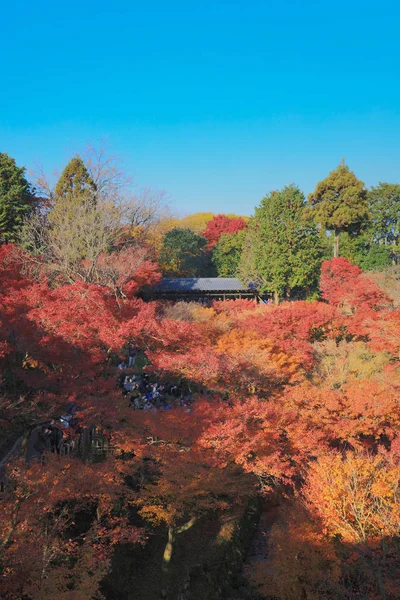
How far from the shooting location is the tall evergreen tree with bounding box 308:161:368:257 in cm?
3975

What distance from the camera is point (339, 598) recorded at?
35.9ft

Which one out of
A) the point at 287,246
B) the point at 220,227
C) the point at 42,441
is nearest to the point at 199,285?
→ the point at 287,246

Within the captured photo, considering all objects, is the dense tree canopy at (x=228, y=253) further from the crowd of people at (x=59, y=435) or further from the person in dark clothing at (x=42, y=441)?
the person in dark clothing at (x=42, y=441)

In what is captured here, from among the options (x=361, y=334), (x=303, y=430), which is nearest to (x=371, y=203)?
(x=361, y=334)

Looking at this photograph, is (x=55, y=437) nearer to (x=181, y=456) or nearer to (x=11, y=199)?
(x=181, y=456)

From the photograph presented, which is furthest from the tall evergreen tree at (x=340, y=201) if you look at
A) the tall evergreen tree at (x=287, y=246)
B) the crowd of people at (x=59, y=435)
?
the crowd of people at (x=59, y=435)

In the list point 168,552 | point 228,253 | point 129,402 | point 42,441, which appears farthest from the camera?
point 228,253

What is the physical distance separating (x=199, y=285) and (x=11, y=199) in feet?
48.5

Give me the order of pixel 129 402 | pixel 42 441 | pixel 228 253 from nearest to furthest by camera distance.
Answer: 1. pixel 42 441
2. pixel 129 402
3. pixel 228 253

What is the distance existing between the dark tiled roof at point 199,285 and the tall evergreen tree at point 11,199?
10.7 metres

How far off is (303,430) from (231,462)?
2.74 m

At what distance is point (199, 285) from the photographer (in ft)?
112

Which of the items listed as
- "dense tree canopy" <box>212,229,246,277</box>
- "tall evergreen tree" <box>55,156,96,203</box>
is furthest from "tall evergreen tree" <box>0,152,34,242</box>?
"dense tree canopy" <box>212,229,246,277</box>

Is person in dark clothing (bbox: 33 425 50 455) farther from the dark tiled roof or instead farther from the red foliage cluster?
the red foliage cluster
